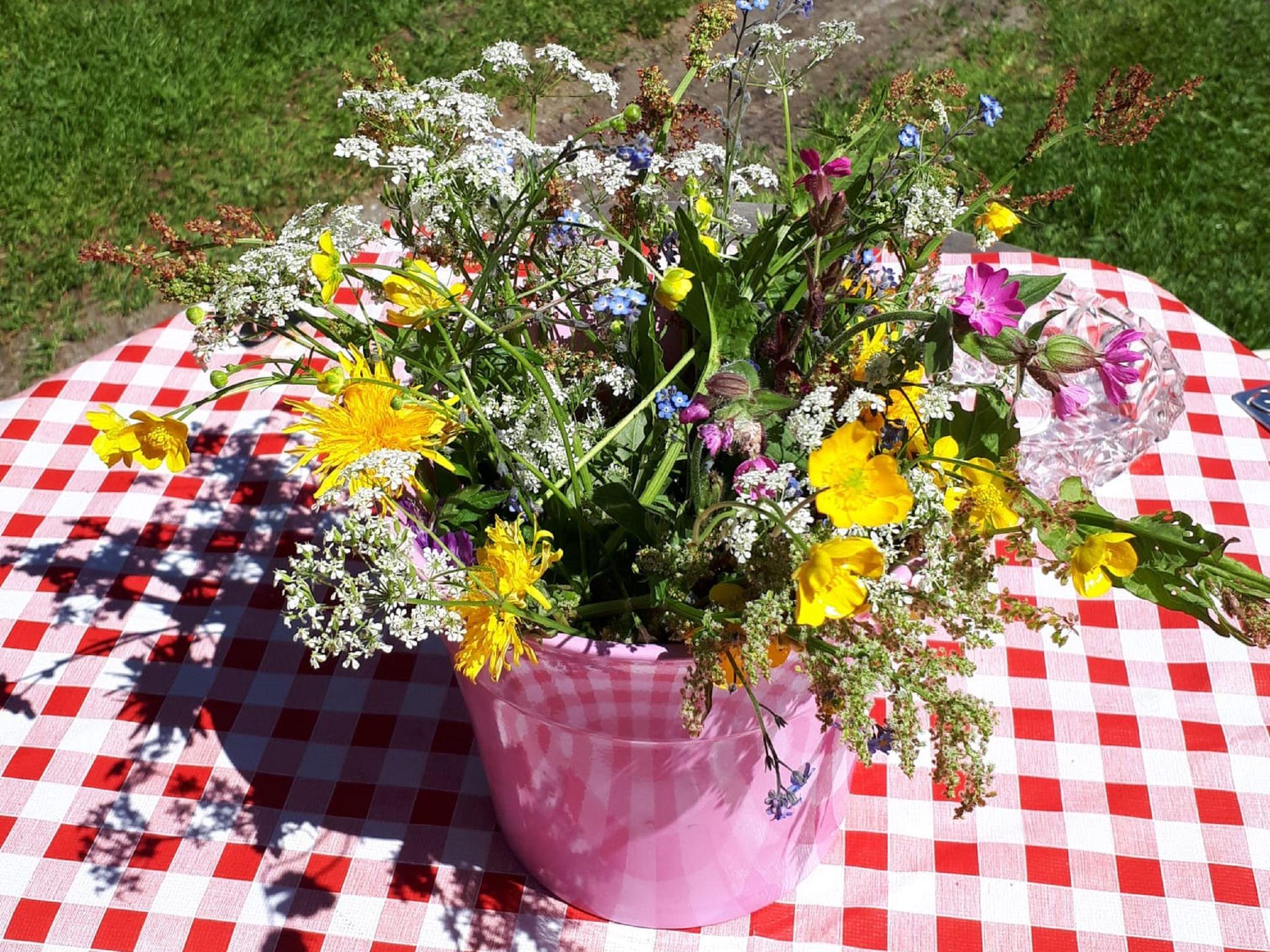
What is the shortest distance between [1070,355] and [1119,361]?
4cm

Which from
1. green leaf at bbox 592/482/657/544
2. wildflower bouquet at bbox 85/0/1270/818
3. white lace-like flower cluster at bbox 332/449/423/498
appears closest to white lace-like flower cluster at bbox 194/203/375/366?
wildflower bouquet at bbox 85/0/1270/818

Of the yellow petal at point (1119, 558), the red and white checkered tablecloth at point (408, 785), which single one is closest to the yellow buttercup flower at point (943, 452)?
the yellow petal at point (1119, 558)

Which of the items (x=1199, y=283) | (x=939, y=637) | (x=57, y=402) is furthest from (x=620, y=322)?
(x=1199, y=283)

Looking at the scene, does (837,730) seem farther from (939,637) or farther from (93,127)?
(93,127)

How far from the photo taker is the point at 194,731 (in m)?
1.07

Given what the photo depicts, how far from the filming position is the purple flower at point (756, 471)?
632 mm

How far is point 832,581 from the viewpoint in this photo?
56 centimetres

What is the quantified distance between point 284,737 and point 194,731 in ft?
0.28

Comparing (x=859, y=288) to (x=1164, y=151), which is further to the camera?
(x=1164, y=151)

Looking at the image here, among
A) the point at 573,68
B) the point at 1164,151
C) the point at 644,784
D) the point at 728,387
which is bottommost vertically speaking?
the point at 1164,151

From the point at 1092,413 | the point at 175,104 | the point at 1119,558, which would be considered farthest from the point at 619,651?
the point at 175,104

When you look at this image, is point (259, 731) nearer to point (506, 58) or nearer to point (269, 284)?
point (269, 284)

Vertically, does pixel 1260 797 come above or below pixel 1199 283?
above

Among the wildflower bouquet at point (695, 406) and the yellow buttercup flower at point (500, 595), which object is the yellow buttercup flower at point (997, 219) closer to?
the wildflower bouquet at point (695, 406)
